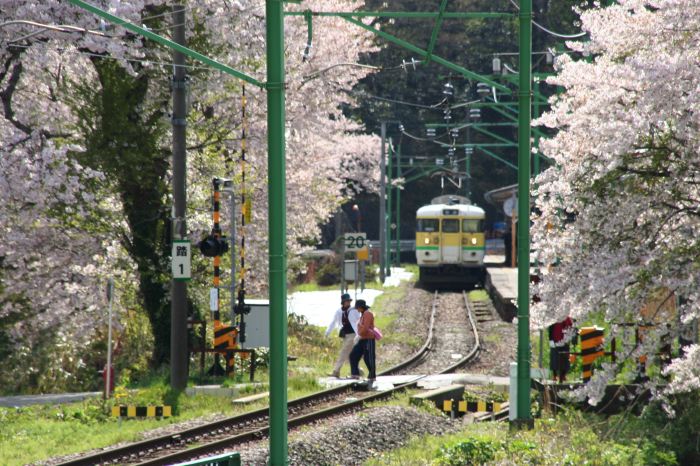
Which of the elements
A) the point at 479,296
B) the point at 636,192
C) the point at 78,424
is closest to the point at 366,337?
the point at 78,424

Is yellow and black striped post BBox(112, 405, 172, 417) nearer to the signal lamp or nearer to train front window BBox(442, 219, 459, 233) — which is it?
the signal lamp

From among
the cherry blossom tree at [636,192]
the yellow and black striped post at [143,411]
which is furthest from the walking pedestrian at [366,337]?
the cherry blossom tree at [636,192]

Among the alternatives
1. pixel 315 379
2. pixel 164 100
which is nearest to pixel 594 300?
pixel 315 379

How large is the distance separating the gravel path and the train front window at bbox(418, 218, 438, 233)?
26.6m

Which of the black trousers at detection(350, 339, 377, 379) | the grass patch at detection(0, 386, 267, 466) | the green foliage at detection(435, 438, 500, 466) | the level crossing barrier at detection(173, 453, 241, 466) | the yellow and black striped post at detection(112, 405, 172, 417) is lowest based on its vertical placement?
the grass patch at detection(0, 386, 267, 466)

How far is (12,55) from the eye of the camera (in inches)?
739

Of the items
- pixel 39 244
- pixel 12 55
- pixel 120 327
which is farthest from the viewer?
pixel 120 327

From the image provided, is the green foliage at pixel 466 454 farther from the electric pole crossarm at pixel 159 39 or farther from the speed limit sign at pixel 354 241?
the speed limit sign at pixel 354 241

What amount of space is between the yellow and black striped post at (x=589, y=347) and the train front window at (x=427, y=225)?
80.4 ft

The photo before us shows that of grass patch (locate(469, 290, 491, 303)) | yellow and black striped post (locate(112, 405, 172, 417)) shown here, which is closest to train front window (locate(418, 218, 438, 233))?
grass patch (locate(469, 290, 491, 303))

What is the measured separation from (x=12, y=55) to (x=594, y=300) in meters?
10.5

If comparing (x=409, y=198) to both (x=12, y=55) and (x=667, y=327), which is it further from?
(x=667, y=327)

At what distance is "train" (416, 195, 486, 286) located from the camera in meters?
41.7

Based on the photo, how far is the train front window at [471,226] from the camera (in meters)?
42.0
